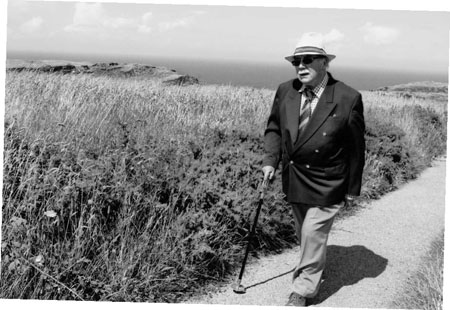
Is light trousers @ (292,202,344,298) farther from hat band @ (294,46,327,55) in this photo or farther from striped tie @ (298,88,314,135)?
hat band @ (294,46,327,55)

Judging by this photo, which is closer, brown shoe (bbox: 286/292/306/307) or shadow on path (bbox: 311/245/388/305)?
brown shoe (bbox: 286/292/306/307)

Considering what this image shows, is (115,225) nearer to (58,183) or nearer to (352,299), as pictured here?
(58,183)

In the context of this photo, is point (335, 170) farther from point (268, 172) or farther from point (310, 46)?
point (310, 46)

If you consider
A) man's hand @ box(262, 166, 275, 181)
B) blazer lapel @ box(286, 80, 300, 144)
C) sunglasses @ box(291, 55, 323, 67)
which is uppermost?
sunglasses @ box(291, 55, 323, 67)

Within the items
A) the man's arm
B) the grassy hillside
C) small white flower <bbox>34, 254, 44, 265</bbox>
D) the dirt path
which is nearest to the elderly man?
the man's arm

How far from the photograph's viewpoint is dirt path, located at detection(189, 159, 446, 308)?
14.6 ft

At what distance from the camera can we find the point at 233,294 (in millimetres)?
4449

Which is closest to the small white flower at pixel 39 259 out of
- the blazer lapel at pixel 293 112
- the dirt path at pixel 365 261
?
the dirt path at pixel 365 261

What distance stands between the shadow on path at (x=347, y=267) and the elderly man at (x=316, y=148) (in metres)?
0.48

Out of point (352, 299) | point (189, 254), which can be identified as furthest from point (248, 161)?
point (352, 299)

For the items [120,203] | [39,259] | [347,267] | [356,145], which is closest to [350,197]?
[356,145]

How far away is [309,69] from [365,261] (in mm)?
2332

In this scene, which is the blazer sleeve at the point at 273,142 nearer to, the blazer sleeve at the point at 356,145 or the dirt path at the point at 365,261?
the blazer sleeve at the point at 356,145

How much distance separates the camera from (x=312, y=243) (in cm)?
410
